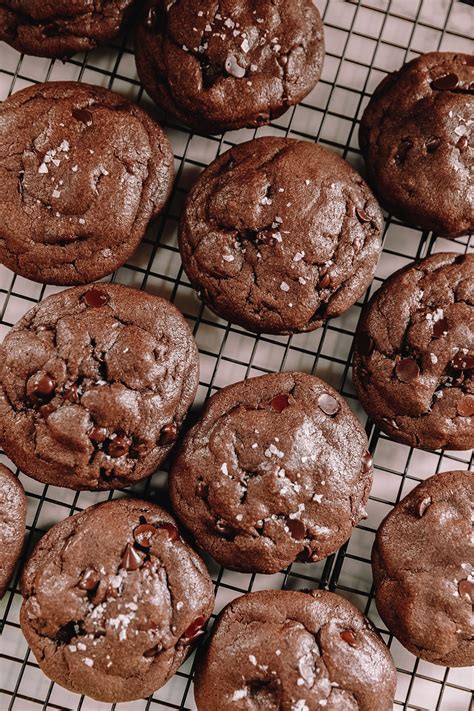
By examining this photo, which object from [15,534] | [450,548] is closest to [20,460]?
[15,534]

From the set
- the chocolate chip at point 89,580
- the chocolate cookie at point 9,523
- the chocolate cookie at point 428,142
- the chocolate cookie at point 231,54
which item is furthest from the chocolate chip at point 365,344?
the chocolate cookie at point 9,523

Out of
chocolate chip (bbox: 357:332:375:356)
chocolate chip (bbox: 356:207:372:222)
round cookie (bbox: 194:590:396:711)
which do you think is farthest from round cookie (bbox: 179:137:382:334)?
round cookie (bbox: 194:590:396:711)

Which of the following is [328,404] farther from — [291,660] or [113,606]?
[113,606]

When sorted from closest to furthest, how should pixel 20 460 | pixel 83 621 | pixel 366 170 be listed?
pixel 83 621 → pixel 20 460 → pixel 366 170

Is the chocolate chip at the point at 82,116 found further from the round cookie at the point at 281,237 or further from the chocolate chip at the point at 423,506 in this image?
the chocolate chip at the point at 423,506

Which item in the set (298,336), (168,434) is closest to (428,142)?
(298,336)

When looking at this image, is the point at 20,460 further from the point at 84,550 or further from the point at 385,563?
the point at 385,563
